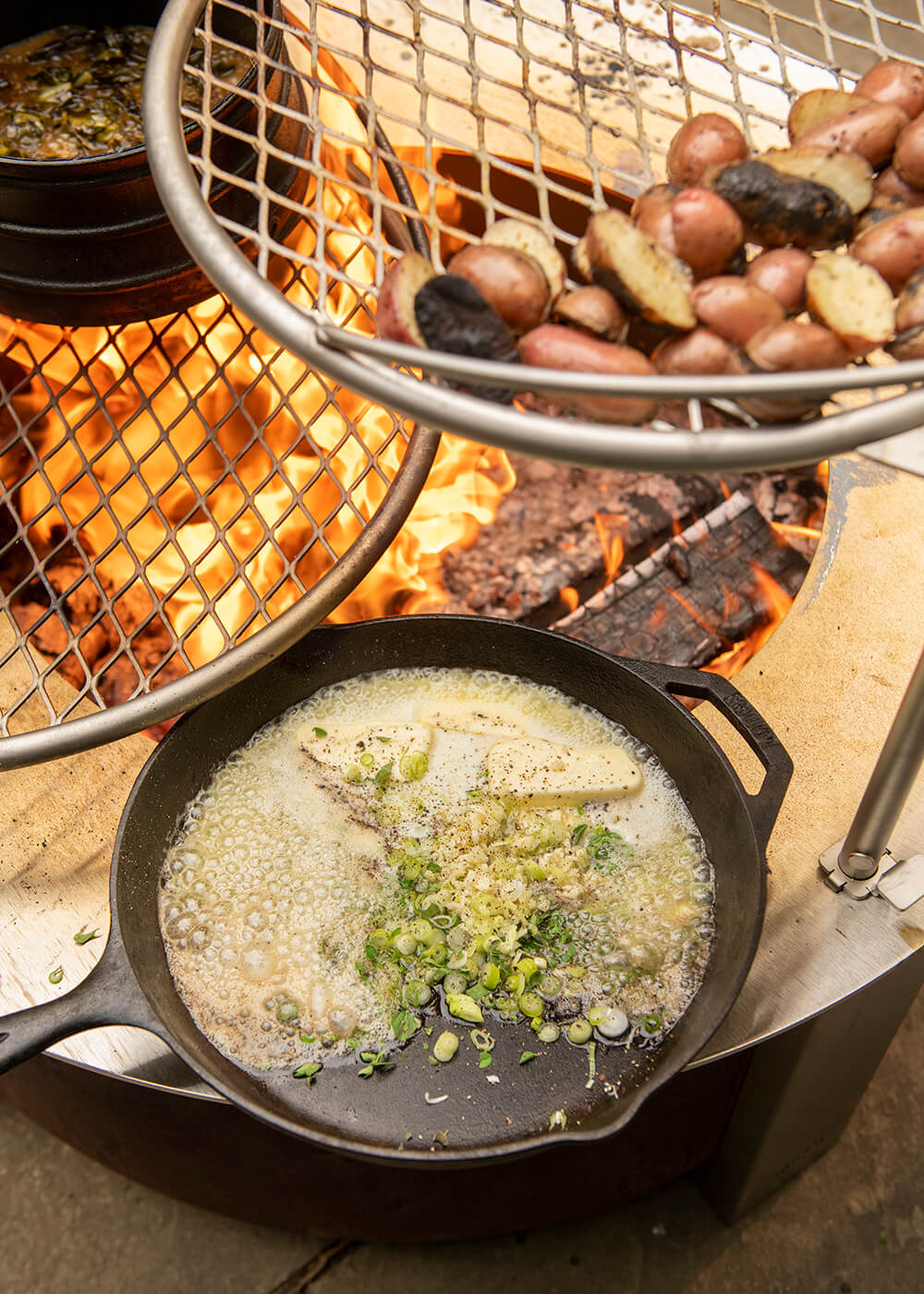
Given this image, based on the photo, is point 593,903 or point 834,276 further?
point 593,903

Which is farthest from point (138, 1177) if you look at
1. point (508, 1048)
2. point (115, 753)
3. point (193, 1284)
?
point (508, 1048)

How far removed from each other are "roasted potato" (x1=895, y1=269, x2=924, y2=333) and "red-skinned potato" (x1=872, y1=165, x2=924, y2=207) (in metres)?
0.23

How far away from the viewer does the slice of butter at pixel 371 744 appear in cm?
175

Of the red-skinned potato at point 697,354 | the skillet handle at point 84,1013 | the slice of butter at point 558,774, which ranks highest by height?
the red-skinned potato at point 697,354

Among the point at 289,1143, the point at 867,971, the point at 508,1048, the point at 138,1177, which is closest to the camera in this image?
the point at 508,1048

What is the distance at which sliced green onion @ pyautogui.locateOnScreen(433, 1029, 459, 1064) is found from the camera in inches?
58.6

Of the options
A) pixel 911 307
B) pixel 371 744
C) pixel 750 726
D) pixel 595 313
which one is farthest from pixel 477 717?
pixel 911 307

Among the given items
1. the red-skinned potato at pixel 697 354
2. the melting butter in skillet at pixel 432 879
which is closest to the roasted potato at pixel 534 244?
the red-skinned potato at pixel 697 354

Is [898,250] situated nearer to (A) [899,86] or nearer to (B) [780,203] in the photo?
(B) [780,203]

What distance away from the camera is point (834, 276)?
42.4 inches

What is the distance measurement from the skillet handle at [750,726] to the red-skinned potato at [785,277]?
655 mm

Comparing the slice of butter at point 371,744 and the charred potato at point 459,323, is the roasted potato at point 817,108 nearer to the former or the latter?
the charred potato at point 459,323

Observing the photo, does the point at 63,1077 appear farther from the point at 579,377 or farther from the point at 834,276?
the point at 834,276

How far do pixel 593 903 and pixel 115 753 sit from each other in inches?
35.5
